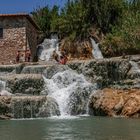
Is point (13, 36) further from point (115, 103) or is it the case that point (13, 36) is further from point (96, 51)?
point (115, 103)

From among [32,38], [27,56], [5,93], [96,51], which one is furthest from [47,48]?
[5,93]

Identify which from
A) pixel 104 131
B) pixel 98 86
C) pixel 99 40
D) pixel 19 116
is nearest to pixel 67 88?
pixel 98 86

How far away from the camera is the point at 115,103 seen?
25766 millimetres

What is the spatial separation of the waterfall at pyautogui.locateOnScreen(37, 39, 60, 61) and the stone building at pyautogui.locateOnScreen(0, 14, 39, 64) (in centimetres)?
391

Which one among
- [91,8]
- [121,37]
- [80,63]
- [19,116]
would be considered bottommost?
[19,116]

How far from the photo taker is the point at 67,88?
96.5 feet

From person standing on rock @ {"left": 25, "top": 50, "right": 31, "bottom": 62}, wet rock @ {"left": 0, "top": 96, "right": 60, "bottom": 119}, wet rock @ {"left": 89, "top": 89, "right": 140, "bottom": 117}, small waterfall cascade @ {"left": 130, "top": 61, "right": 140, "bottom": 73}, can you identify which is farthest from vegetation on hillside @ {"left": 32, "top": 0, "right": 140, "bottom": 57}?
wet rock @ {"left": 0, "top": 96, "right": 60, "bottom": 119}

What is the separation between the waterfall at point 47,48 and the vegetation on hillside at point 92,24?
0.77 metres

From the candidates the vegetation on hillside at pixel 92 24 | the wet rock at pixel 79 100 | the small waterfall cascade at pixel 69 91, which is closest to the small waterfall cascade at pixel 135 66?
the small waterfall cascade at pixel 69 91

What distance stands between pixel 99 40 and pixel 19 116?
22447 mm

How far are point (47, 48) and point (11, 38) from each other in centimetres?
614

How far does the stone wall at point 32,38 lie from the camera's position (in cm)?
4247

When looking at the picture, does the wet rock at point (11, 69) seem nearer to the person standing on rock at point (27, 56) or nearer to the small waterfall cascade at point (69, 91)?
the small waterfall cascade at point (69, 91)

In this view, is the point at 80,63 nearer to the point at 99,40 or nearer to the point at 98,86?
the point at 98,86
